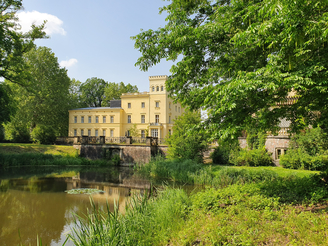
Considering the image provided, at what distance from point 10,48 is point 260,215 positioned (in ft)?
72.1

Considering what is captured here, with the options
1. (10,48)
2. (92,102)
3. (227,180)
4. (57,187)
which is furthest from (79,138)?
(92,102)

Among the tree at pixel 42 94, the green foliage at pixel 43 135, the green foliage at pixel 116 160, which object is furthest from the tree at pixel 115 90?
the green foliage at pixel 116 160

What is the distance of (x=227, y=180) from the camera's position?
38.4 ft

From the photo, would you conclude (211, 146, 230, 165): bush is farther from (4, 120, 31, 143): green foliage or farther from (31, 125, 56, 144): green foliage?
(4, 120, 31, 143): green foliage

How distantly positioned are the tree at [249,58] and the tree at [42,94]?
30016mm

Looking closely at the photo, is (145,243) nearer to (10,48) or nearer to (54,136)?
(10,48)

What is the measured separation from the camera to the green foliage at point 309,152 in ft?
42.7

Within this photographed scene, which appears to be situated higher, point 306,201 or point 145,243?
point 306,201

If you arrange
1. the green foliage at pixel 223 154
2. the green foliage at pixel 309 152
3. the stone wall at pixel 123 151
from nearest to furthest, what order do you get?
the green foliage at pixel 309 152, the green foliage at pixel 223 154, the stone wall at pixel 123 151

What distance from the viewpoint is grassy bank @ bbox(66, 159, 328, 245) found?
161 inches

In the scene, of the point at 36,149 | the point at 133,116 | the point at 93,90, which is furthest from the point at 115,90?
the point at 36,149

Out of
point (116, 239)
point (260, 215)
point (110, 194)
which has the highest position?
point (260, 215)

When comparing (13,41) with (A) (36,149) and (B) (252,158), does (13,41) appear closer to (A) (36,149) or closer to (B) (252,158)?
(A) (36,149)

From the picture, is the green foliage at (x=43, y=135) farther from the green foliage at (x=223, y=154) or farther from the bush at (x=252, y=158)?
the bush at (x=252, y=158)
